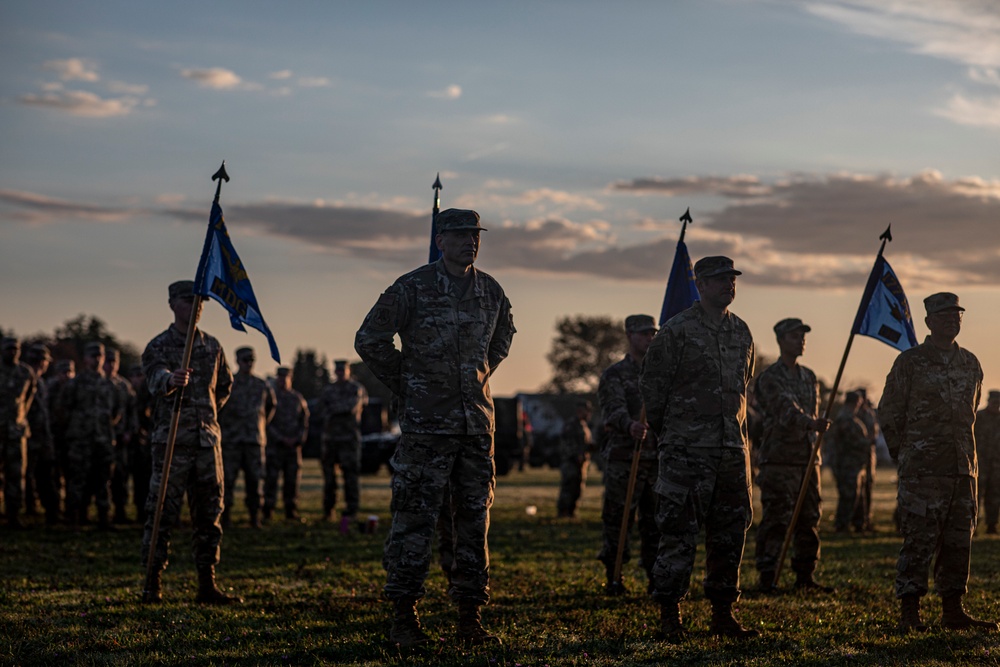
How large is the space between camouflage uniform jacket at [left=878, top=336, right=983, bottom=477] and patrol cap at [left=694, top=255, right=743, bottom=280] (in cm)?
183

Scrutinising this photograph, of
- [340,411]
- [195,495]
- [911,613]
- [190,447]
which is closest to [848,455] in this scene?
[340,411]

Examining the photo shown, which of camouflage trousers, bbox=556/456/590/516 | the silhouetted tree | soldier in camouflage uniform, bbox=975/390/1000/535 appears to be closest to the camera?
soldier in camouflage uniform, bbox=975/390/1000/535

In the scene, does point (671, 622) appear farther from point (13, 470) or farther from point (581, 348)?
point (581, 348)

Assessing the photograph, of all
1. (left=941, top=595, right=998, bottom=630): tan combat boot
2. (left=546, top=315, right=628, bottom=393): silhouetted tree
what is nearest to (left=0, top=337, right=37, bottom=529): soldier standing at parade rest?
(left=941, top=595, right=998, bottom=630): tan combat boot

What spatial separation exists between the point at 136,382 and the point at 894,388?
13.2 meters

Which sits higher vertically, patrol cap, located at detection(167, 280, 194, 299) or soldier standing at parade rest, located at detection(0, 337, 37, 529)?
patrol cap, located at detection(167, 280, 194, 299)

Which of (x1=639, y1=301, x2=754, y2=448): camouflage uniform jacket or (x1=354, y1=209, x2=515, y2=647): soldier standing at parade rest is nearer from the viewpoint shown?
(x1=354, y1=209, x2=515, y2=647): soldier standing at parade rest

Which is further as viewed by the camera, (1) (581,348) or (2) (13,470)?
(1) (581,348)

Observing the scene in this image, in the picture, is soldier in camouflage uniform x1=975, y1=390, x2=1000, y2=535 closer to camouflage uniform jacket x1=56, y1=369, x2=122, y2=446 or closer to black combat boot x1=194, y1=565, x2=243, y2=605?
camouflage uniform jacket x1=56, y1=369, x2=122, y2=446

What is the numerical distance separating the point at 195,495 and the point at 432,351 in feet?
10.8

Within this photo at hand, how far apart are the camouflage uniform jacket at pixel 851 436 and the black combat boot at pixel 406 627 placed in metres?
12.1

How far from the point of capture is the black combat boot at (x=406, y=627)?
756cm

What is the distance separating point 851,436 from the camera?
726 inches

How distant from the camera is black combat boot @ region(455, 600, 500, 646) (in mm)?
7703
